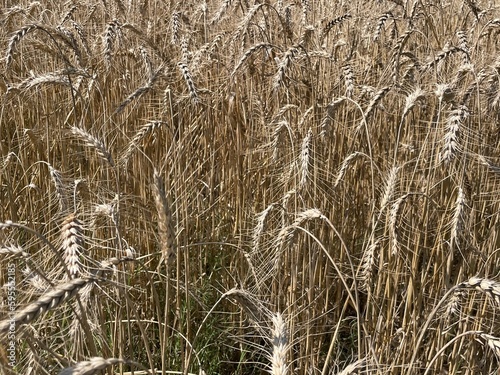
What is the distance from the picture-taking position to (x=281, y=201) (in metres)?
2.57

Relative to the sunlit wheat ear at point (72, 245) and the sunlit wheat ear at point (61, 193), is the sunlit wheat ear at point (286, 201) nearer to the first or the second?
the sunlit wheat ear at point (61, 193)

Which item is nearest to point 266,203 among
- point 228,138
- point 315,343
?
point 228,138

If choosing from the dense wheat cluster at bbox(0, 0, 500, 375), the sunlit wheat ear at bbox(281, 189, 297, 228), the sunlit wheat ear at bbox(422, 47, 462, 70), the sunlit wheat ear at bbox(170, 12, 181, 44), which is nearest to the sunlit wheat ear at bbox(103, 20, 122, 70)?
the dense wheat cluster at bbox(0, 0, 500, 375)

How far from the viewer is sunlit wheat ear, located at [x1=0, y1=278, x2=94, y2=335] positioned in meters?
1.06

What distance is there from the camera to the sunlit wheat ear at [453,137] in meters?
1.93

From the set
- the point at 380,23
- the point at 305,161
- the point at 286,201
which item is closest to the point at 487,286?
the point at 305,161

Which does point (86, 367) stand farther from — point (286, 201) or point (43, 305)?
point (286, 201)

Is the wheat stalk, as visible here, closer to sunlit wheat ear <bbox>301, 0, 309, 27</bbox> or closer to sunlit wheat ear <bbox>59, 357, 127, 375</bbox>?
sunlit wheat ear <bbox>59, 357, 127, 375</bbox>

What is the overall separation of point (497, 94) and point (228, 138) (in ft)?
3.97

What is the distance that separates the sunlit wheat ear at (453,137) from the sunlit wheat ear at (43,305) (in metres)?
1.19

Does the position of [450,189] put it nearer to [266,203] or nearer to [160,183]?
[266,203]

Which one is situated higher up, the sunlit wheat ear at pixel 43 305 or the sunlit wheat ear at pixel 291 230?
the sunlit wheat ear at pixel 43 305

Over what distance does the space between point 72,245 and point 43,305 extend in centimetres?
24

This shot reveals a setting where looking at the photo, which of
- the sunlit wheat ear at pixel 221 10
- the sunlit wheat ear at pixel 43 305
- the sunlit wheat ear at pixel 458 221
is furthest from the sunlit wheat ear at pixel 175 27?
the sunlit wheat ear at pixel 43 305
